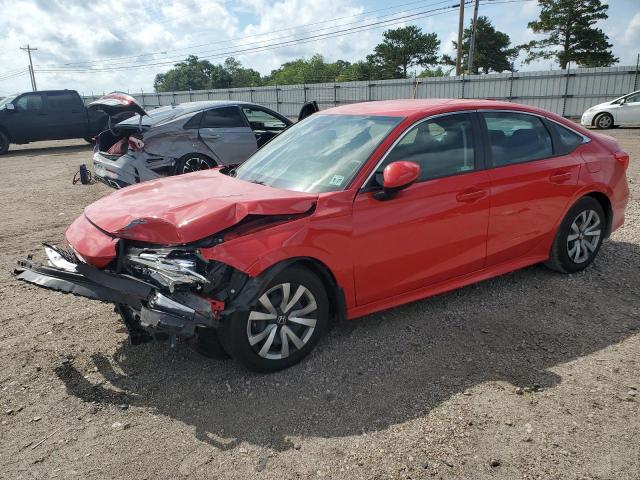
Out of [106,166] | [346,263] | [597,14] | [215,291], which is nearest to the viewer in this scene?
[215,291]

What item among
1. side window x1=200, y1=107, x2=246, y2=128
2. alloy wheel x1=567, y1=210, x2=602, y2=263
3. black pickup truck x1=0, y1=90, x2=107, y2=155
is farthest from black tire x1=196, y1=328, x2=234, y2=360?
black pickup truck x1=0, y1=90, x2=107, y2=155

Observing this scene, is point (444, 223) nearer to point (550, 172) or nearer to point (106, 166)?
point (550, 172)

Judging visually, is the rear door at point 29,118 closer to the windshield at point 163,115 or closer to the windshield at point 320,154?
the windshield at point 163,115

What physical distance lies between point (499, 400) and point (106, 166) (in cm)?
683

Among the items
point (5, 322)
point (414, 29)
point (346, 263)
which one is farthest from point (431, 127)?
point (414, 29)

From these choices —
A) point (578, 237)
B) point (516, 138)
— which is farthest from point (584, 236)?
point (516, 138)

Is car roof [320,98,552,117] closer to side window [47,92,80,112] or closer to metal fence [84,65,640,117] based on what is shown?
metal fence [84,65,640,117]

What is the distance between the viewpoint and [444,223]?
3900mm

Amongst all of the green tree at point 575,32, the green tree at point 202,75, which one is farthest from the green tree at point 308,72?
the green tree at point 575,32

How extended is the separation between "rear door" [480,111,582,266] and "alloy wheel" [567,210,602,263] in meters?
0.34

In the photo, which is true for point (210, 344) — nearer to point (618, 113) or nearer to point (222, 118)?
point (222, 118)

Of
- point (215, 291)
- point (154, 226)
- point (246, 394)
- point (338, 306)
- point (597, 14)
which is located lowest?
point (246, 394)

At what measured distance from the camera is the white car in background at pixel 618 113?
17.8m

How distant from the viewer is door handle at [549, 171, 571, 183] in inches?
179
